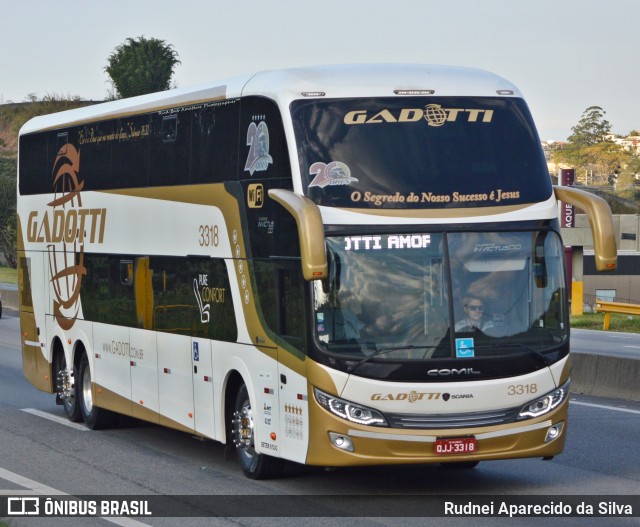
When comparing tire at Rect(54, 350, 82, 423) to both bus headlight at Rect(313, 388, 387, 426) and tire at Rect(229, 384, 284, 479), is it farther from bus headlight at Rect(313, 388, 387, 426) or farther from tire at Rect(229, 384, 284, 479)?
bus headlight at Rect(313, 388, 387, 426)

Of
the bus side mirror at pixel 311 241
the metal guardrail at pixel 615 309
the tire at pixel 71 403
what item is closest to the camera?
the bus side mirror at pixel 311 241

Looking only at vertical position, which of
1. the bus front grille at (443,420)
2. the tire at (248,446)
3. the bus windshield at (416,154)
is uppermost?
the bus windshield at (416,154)

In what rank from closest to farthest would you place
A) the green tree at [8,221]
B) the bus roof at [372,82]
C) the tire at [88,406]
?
the bus roof at [372,82]
the tire at [88,406]
the green tree at [8,221]

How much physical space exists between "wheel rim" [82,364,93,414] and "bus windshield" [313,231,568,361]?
7076 millimetres

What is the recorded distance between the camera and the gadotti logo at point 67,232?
17.1m

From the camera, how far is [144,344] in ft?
49.6

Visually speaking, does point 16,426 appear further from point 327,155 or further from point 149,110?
point 327,155

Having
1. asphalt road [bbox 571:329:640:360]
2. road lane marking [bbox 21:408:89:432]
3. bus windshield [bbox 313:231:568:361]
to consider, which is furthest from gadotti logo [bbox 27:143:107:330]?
asphalt road [bbox 571:329:640:360]

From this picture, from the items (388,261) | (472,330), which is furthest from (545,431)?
(388,261)

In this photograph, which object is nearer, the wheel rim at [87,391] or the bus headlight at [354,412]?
the bus headlight at [354,412]

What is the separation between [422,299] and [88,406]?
7.64 meters

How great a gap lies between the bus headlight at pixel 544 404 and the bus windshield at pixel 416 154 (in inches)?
64.5

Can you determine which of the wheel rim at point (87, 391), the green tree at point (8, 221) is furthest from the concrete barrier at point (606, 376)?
the green tree at point (8, 221)

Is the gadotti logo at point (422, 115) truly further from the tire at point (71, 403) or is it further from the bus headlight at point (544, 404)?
the tire at point (71, 403)
